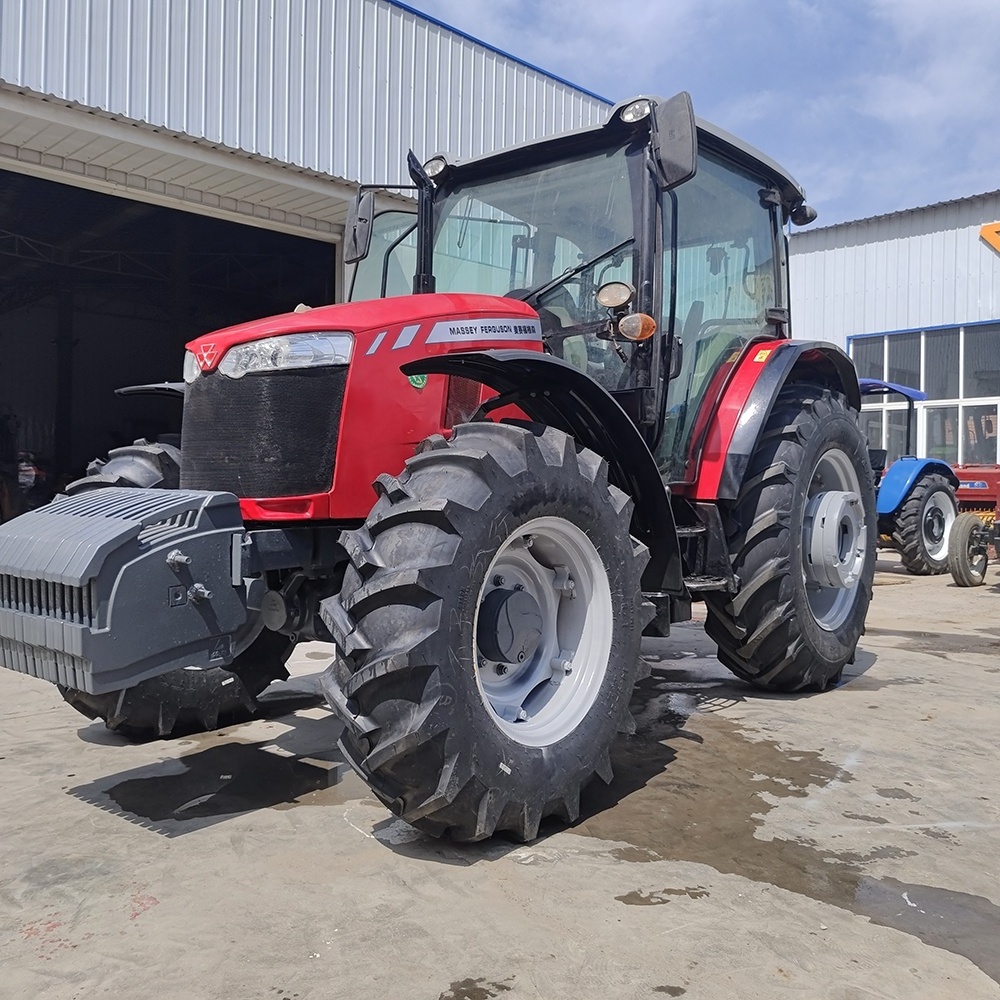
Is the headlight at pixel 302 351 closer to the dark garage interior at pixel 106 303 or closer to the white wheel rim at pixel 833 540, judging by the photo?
the white wheel rim at pixel 833 540

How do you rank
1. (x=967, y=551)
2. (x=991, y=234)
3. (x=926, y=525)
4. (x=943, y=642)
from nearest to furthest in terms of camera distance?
1. (x=943, y=642)
2. (x=967, y=551)
3. (x=926, y=525)
4. (x=991, y=234)

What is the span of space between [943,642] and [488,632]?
495 centimetres

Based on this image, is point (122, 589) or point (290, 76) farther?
point (290, 76)

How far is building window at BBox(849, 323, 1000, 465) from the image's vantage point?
693 inches

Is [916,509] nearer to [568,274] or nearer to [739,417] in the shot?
[739,417]

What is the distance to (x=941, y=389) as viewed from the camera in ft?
59.9

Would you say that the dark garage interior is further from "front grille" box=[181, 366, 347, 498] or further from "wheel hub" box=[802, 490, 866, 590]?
"front grille" box=[181, 366, 347, 498]

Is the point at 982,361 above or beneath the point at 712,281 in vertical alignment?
above

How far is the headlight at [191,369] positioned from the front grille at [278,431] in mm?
150

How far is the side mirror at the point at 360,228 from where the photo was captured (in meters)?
4.54

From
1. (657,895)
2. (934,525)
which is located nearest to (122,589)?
(657,895)

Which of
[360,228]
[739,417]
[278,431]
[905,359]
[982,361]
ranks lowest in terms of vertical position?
[278,431]

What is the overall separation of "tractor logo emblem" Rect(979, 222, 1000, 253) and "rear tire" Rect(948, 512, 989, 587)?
29.2ft

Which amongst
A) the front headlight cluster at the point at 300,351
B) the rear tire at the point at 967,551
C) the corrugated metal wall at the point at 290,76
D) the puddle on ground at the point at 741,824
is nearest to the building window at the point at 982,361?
the rear tire at the point at 967,551
